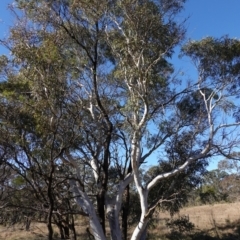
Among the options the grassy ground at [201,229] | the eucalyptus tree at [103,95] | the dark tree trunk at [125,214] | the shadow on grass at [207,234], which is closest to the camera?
the eucalyptus tree at [103,95]

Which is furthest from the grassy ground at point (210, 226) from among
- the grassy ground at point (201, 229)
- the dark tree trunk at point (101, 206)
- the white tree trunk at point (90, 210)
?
the white tree trunk at point (90, 210)

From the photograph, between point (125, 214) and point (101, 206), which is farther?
point (125, 214)

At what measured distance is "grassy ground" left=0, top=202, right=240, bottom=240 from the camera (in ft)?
55.8

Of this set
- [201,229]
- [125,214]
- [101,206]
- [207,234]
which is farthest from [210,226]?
[101,206]

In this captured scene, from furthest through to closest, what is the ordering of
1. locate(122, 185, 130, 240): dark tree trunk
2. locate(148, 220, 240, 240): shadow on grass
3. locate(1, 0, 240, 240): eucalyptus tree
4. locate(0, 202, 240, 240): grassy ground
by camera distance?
1. locate(0, 202, 240, 240): grassy ground
2. locate(148, 220, 240, 240): shadow on grass
3. locate(122, 185, 130, 240): dark tree trunk
4. locate(1, 0, 240, 240): eucalyptus tree

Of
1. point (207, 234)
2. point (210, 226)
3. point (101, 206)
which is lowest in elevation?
point (207, 234)

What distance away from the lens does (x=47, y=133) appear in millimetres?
8539

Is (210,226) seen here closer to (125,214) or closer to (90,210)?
(125,214)

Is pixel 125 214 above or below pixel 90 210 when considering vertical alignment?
above

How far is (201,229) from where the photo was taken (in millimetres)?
18469

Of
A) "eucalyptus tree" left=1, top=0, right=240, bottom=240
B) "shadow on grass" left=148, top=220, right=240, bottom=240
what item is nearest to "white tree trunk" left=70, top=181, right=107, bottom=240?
"eucalyptus tree" left=1, top=0, right=240, bottom=240

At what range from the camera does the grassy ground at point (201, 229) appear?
55.8ft

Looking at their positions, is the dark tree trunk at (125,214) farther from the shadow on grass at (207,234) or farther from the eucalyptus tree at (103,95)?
the shadow on grass at (207,234)

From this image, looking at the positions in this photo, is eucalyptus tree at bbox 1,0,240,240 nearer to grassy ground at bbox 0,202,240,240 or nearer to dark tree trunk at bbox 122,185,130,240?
dark tree trunk at bbox 122,185,130,240
